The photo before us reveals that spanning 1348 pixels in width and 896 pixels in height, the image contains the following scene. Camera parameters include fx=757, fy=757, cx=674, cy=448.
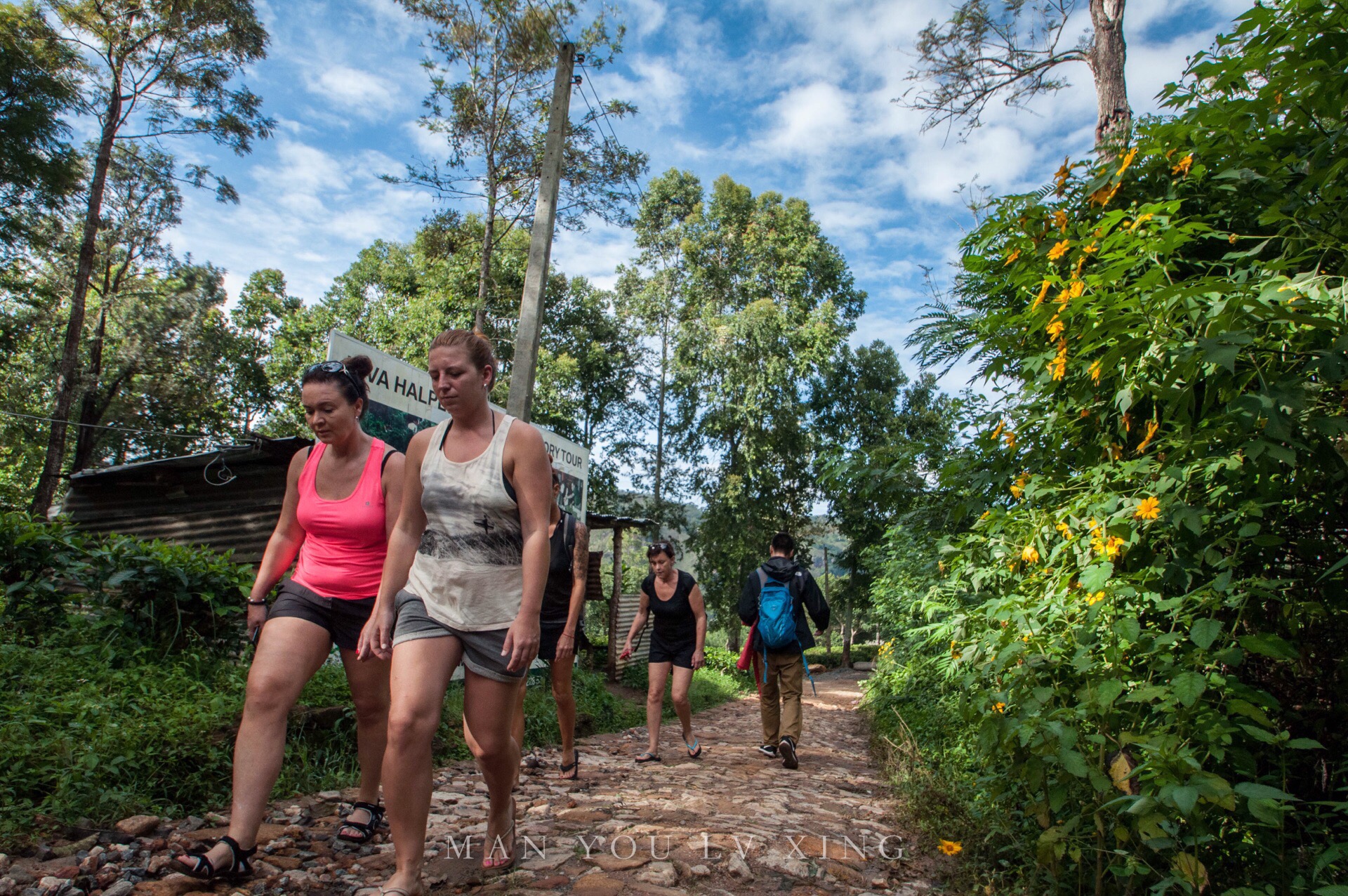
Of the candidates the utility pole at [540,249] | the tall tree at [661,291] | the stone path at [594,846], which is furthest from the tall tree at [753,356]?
the stone path at [594,846]

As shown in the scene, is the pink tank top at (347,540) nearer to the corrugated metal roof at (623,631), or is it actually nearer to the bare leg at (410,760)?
the bare leg at (410,760)

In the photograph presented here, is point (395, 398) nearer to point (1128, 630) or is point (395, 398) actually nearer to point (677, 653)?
point (677, 653)

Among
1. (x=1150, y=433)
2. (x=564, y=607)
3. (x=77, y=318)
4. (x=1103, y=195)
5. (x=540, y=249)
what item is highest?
(x=77, y=318)

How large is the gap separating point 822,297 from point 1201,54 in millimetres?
27628

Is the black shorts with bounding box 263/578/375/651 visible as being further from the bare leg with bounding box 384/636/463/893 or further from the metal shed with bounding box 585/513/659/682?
the metal shed with bounding box 585/513/659/682

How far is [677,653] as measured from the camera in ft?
21.7

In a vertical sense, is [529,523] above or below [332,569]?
above

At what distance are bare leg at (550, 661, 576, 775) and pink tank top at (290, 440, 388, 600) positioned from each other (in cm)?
226

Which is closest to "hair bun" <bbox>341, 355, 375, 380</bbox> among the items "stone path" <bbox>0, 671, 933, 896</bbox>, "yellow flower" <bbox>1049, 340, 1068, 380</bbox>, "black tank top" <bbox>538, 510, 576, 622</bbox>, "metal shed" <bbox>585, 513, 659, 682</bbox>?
"black tank top" <bbox>538, 510, 576, 622</bbox>

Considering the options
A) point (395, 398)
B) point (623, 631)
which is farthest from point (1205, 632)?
point (623, 631)

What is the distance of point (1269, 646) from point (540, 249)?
29.7 feet

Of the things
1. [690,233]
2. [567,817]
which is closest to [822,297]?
[690,233]

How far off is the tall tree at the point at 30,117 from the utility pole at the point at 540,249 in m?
12.7

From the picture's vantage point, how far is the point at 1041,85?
8.30 meters
